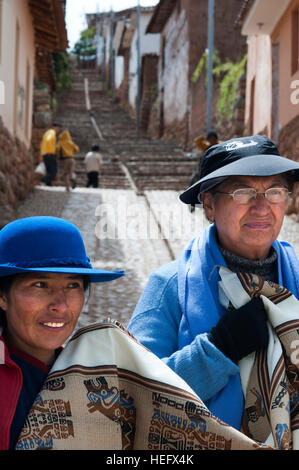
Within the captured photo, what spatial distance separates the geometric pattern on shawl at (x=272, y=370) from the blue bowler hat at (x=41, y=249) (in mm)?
522

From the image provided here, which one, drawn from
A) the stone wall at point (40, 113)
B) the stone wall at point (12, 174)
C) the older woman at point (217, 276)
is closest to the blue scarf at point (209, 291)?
the older woman at point (217, 276)

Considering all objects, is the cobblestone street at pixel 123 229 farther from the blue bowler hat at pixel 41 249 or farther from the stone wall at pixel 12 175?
the blue bowler hat at pixel 41 249

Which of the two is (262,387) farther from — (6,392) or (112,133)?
(112,133)

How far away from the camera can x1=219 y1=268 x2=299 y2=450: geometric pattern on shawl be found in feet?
6.47

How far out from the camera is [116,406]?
1879 millimetres

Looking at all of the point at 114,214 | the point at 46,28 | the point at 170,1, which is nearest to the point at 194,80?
the point at 170,1

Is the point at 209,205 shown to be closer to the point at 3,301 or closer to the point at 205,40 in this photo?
the point at 3,301

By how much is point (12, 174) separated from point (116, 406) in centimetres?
955

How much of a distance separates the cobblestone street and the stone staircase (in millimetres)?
2174

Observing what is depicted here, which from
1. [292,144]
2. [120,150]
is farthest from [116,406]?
[120,150]

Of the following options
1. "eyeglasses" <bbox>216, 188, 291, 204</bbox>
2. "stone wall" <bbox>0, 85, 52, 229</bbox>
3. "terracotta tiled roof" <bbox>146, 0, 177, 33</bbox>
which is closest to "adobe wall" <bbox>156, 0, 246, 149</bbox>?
"terracotta tiled roof" <bbox>146, 0, 177, 33</bbox>

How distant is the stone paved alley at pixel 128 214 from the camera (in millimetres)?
6883

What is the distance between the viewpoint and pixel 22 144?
42.1 feet

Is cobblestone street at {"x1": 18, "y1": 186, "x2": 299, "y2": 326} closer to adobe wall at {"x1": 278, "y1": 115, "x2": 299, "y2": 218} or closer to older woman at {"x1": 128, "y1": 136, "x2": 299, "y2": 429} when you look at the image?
adobe wall at {"x1": 278, "y1": 115, "x2": 299, "y2": 218}
